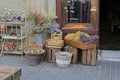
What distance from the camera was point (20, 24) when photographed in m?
6.91

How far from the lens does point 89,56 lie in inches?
248

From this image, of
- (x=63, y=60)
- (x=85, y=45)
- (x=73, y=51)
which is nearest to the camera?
(x=63, y=60)

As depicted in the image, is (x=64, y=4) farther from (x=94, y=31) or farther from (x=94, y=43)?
(x=94, y=43)

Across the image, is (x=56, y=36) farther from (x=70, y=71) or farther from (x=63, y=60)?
(x=70, y=71)

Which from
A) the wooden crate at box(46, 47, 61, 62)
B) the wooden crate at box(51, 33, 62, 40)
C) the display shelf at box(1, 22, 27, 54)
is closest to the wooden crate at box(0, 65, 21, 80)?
the wooden crate at box(46, 47, 61, 62)

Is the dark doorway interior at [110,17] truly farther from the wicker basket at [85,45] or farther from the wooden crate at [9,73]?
the wooden crate at [9,73]

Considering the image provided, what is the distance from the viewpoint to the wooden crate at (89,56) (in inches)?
247

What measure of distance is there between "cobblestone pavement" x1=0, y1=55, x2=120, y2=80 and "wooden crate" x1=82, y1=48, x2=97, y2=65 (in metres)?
0.12

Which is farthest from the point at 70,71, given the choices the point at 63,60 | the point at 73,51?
the point at 73,51

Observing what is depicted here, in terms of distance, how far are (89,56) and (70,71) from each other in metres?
0.63

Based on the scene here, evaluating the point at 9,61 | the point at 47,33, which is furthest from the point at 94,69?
the point at 9,61

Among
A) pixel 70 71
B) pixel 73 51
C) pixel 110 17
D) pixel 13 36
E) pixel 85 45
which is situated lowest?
pixel 70 71

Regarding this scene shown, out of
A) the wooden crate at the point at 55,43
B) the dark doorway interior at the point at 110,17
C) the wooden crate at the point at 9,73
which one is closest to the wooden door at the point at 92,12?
the wooden crate at the point at 55,43

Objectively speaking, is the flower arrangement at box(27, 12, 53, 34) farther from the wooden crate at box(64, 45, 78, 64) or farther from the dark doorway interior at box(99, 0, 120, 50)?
the dark doorway interior at box(99, 0, 120, 50)
